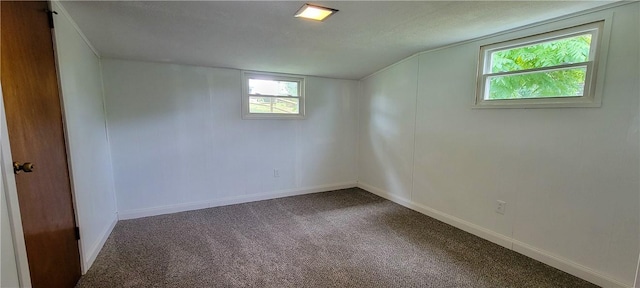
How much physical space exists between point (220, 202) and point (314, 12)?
2.80 m

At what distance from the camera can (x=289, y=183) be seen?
4.10 meters

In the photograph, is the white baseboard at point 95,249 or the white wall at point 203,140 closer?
the white baseboard at point 95,249

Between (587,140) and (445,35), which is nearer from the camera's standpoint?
(587,140)

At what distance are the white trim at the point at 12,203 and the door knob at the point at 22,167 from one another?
3 cm

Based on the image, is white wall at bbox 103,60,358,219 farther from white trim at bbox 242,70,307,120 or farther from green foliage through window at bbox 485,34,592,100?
green foliage through window at bbox 485,34,592,100

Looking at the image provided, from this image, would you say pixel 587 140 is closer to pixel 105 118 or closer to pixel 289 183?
pixel 289 183

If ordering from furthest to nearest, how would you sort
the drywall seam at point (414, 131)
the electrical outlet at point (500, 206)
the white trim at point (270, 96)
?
the white trim at point (270, 96) → the drywall seam at point (414, 131) → the electrical outlet at point (500, 206)

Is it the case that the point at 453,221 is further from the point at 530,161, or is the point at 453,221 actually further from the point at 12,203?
the point at 12,203

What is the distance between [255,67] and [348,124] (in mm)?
1850

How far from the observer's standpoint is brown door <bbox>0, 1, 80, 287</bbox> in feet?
4.31

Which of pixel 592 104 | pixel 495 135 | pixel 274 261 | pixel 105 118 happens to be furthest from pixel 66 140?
pixel 592 104

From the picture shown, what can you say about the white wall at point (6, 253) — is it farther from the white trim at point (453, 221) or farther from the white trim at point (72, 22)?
the white trim at point (453, 221)

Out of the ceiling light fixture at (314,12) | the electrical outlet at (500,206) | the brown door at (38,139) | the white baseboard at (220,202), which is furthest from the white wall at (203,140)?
the electrical outlet at (500,206)

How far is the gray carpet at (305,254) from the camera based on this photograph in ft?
6.44
